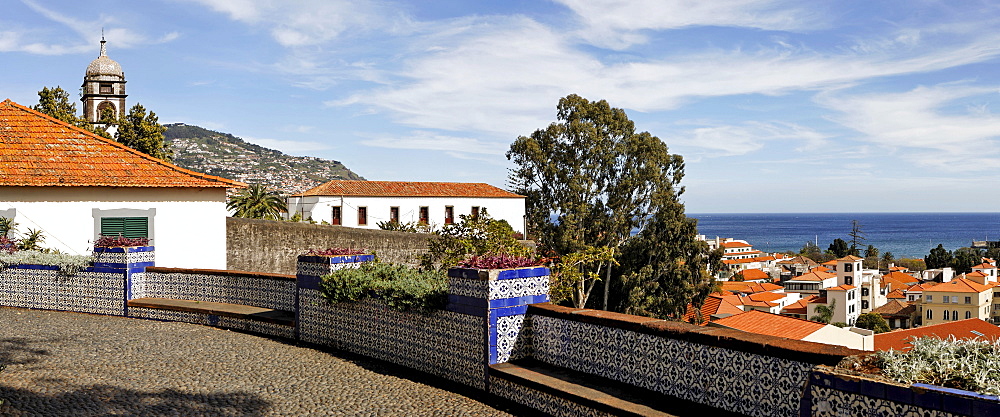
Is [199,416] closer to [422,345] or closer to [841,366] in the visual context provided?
[422,345]

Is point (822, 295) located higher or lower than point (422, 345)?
lower

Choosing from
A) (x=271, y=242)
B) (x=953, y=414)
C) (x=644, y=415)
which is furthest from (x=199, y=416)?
(x=271, y=242)

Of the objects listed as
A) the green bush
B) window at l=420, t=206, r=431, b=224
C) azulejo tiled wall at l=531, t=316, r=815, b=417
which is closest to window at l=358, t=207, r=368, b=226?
window at l=420, t=206, r=431, b=224

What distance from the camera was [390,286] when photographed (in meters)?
7.35

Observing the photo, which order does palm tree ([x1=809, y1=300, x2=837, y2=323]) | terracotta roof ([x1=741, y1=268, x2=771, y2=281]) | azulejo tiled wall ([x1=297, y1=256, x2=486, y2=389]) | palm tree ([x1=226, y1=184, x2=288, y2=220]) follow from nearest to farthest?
azulejo tiled wall ([x1=297, y1=256, x2=486, y2=389]) → palm tree ([x1=226, y1=184, x2=288, y2=220]) → palm tree ([x1=809, y1=300, x2=837, y2=323]) → terracotta roof ([x1=741, y1=268, x2=771, y2=281])

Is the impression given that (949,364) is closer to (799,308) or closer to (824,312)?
(824,312)

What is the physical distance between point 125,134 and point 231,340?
21897 mm

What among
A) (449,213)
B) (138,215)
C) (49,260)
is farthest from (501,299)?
(449,213)

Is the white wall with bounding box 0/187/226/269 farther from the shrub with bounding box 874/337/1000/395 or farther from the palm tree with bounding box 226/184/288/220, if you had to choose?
the palm tree with bounding box 226/184/288/220

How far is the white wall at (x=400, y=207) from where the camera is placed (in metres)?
47.6

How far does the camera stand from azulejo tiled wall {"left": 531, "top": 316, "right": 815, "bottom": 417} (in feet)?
14.7

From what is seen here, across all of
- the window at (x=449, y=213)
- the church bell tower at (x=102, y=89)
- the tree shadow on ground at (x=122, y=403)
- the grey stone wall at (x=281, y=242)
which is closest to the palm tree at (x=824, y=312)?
the window at (x=449, y=213)

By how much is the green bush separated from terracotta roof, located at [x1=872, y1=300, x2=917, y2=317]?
6786 centimetres

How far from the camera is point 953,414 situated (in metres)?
3.14
